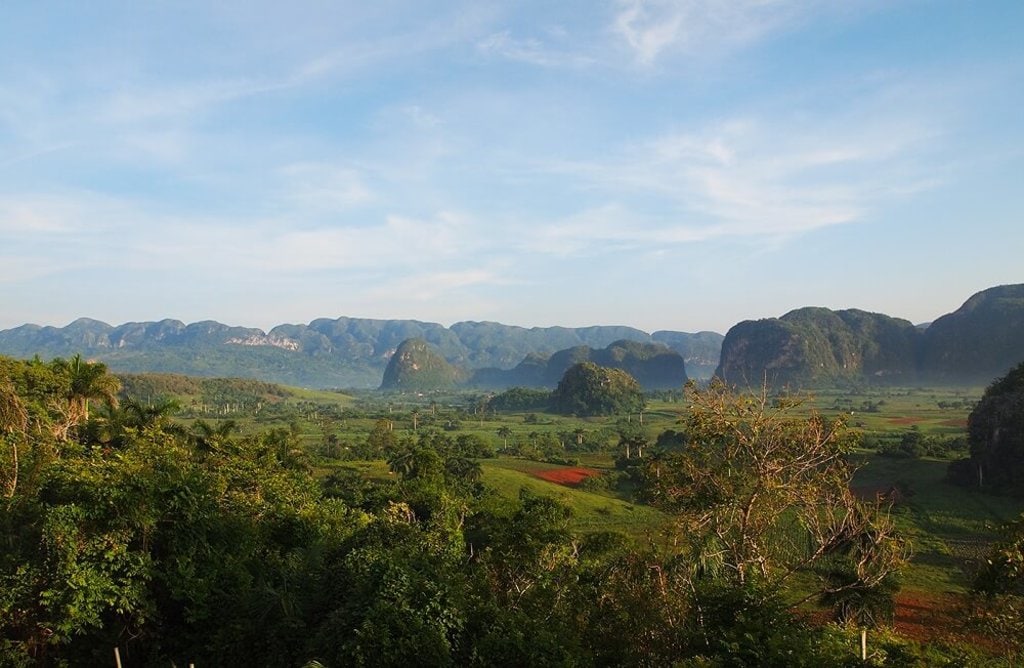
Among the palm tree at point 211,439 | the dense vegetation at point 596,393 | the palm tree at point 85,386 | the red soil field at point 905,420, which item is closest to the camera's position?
the palm tree at point 85,386

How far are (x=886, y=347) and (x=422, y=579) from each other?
20103 centimetres

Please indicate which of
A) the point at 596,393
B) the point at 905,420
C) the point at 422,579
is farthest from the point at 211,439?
the point at 596,393

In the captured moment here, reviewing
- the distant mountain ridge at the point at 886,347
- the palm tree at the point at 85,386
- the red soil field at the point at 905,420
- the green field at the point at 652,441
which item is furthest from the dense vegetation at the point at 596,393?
the palm tree at the point at 85,386

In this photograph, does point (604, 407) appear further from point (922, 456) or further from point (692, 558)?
point (692, 558)

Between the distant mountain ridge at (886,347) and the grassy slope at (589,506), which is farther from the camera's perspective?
the distant mountain ridge at (886,347)

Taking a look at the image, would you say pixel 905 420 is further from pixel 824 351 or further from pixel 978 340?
pixel 978 340

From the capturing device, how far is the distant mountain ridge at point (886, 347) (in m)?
151

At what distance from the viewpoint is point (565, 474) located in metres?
52.2

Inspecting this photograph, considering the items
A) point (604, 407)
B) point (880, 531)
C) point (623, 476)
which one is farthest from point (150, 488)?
point (604, 407)

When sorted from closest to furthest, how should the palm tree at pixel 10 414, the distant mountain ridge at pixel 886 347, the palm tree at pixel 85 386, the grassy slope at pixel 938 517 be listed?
1. the palm tree at pixel 10 414
2. the grassy slope at pixel 938 517
3. the palm tree at pixel 85 386
4. the distant mountain ridge at pixel 886 347

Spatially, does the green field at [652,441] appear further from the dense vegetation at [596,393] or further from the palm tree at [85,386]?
the palm tree at [85,386]

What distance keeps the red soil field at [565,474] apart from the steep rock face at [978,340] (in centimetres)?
13138

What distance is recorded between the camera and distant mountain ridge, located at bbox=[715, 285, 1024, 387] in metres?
151

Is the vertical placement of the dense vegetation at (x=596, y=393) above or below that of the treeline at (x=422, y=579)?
below
